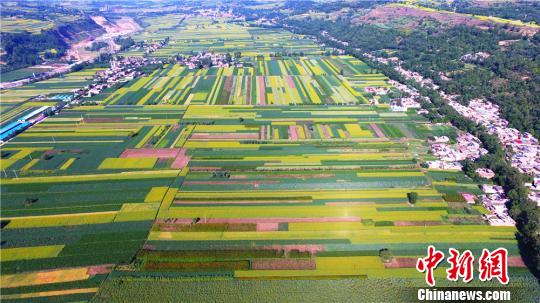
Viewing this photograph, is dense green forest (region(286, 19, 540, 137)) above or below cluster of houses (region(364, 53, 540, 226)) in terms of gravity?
above

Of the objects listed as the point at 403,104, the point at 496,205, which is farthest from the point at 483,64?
the point at 496,205

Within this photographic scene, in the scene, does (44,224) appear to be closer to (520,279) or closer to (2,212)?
(2,212)

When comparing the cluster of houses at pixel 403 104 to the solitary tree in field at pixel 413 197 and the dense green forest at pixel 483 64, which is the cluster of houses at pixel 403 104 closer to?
the dense green forest at pixel 483 64

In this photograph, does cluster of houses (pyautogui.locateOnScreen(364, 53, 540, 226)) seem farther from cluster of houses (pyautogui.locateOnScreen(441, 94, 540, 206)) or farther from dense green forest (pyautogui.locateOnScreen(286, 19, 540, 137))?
dense green forest (pyautogui.locateOnScreen(286, 19, 540, 137))

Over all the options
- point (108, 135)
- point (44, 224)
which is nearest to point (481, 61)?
point (108, 135)

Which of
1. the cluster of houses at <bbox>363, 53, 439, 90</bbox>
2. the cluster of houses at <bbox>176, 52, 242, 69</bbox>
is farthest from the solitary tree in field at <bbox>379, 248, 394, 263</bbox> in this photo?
the cluster of houses at <bbox>176, 52, 242, 69</bbox>

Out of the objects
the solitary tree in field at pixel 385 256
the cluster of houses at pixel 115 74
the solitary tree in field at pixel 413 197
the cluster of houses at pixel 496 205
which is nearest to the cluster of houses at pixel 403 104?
the cluster of houses at pixel 496 205
